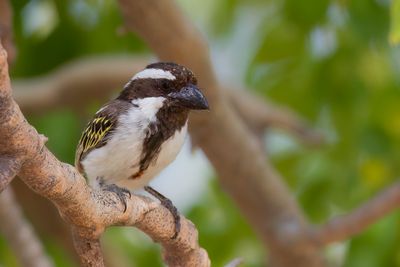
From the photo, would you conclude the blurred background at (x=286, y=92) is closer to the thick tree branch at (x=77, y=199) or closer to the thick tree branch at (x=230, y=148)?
the thick tree branch at (x=230, y=148)

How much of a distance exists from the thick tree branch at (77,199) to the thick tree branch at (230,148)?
0.84 meters

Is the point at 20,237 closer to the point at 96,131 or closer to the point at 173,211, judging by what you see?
the point at 96,131

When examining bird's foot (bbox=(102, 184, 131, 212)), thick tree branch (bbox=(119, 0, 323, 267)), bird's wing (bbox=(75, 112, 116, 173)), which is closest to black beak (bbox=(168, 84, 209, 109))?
bird's wing (bbox=(75, 112, 116, 173))

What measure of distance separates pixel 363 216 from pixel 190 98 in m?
1.04

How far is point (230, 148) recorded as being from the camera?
4.09 meters

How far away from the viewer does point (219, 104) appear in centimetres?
395

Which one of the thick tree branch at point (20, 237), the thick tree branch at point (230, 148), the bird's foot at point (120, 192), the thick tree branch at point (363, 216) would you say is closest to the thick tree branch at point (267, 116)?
the thick tree branch at point (230, 148)

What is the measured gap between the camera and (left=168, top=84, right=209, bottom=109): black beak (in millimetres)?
3078

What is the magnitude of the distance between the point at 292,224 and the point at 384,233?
1.34ft

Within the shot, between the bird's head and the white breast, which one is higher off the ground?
the bird's head

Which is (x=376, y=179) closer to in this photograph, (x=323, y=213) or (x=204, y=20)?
(x=323, y=213)

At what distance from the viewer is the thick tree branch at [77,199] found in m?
2.15

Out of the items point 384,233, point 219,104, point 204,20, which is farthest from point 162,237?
point 204,20

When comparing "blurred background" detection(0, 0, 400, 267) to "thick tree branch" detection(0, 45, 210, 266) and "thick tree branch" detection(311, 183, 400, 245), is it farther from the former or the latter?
"thick tree branch" detection(0, 45, 210, 266)
